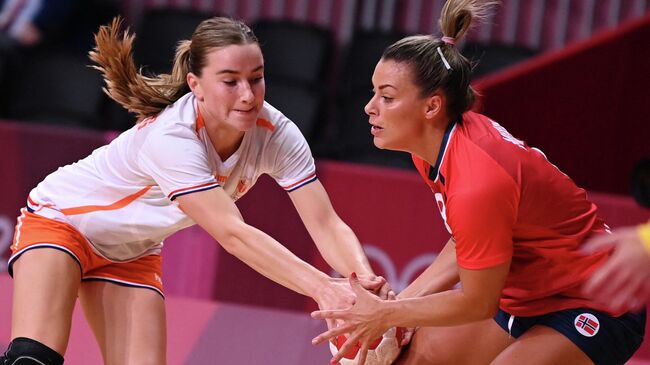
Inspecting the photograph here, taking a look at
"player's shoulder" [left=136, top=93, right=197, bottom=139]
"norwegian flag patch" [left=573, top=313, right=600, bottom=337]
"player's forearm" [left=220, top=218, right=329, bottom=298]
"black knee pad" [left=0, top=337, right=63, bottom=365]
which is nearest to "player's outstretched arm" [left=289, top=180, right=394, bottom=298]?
"player's forearm" [left=220, top=218, right=329, bottom=298]

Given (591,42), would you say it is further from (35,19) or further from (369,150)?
(35,19)

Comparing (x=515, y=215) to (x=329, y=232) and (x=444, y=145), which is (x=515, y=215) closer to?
(x=444, y=145)

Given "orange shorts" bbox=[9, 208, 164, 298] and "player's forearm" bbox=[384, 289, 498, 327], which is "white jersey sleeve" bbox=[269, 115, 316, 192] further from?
"player's forearm" bbox=[384, 289, 498, 327]

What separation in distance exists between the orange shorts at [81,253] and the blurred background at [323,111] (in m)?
0.91

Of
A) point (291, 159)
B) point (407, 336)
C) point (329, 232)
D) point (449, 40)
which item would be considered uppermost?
point (449, 40)

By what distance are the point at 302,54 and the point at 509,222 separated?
4777 mm

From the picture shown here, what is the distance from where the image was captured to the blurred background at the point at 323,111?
5957mm

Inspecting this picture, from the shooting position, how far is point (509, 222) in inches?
132

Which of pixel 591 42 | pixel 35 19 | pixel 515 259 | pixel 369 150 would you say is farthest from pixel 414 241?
pixel 35 19

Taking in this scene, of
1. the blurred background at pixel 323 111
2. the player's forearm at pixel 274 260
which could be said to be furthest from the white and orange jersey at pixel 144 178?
the blurred background at pixel 323 111

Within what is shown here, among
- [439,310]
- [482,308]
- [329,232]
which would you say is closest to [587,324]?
[482,308]

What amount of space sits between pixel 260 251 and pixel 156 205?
1.86ft

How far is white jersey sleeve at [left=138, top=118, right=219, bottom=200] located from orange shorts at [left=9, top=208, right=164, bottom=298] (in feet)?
1.36

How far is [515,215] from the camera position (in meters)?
3.38
